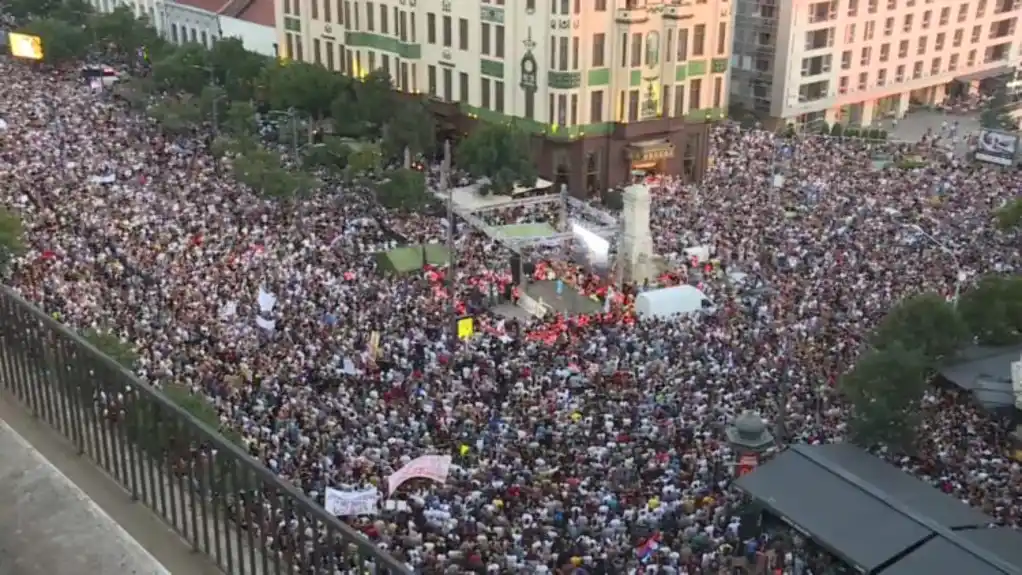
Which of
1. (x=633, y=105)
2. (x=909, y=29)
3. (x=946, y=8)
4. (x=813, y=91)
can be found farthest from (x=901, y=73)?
(x=633, y=105)

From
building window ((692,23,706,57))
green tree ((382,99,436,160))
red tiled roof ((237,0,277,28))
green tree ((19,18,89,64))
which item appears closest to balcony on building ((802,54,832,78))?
building window ((692,23,706,57))

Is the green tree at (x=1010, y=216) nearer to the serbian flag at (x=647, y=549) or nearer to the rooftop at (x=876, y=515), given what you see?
the rooftop at (x=876, y=515)

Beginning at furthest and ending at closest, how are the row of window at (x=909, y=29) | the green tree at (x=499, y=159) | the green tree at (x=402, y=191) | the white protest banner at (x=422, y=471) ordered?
the row of window at (x=909, y=29)
the green tree at (x=499, y=159)
the green tree at (x=402, y=191)
the white protest banner at (x=422, y=471)

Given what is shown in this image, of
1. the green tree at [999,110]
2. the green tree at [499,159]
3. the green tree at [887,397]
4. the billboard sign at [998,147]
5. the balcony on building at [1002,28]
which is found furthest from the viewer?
the balcony on building at [1002,28]

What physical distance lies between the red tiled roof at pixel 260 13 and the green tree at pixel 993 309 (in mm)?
49887

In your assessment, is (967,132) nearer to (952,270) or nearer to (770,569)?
(952,270)


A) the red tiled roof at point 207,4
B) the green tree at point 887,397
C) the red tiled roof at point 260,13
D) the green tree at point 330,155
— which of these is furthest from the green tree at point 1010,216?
the red tiled roof at point 207,4

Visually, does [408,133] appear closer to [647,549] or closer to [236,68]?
[236,68]

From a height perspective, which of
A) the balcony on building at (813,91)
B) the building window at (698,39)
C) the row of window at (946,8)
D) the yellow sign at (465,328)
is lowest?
the balcony on building at (813,91)

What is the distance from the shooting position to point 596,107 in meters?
48.4

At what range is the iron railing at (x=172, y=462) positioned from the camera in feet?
24.3

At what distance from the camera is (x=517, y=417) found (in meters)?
23.5

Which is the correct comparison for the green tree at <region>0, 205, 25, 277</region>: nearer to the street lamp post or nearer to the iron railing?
the iron railing

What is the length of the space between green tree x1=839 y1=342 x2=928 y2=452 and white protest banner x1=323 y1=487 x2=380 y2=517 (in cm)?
1009
